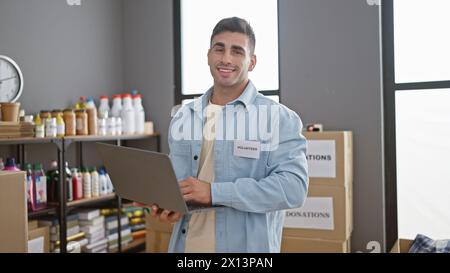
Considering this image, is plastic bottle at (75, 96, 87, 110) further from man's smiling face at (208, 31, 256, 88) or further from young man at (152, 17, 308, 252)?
man's smiling face at (208, 31, 256, 88)


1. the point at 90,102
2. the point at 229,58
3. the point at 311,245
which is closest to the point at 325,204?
the point at 311,245

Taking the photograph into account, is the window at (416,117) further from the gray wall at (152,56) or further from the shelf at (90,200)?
the shelf at (90,200)

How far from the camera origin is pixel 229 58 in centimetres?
116

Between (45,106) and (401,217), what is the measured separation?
2.52 metres

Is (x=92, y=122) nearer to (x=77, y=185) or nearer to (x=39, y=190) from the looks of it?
(x=77, y=185)

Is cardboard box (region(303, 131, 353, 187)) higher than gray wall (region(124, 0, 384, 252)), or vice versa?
gray wall (region(124, 0, 384, 252))

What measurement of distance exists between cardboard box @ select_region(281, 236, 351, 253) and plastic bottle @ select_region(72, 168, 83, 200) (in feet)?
4.54

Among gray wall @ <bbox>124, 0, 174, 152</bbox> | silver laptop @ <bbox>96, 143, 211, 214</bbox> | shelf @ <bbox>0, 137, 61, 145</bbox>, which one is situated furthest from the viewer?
gray wall @ <bbox>124, 0, 174, 152</bbox>

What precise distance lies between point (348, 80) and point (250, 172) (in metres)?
1.70

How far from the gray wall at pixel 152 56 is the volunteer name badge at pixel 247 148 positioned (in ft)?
7.16

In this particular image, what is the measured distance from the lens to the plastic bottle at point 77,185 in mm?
2611

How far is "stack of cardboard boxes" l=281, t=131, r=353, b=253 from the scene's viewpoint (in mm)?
2316

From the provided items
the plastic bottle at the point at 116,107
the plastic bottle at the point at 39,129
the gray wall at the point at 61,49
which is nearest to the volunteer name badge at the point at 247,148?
the plastic bottle at the point at 39,129

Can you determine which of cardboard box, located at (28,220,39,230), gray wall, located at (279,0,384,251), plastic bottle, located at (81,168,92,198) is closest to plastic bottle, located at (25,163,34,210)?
cardboard box, located at (28,220,39,230)
